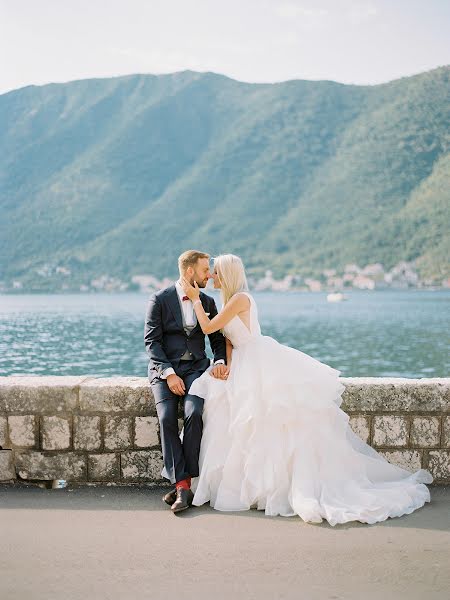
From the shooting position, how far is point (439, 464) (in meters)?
5.17

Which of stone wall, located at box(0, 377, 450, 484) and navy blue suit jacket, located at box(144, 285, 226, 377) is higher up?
navy blue suit jacket, located at box(144, 285, 226, 377)

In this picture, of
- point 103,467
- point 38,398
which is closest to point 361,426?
point 103,467

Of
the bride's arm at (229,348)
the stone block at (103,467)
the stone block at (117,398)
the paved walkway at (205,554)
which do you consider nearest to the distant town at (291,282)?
the bride's arm at (229,348)

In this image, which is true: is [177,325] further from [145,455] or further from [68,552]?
[68,552]

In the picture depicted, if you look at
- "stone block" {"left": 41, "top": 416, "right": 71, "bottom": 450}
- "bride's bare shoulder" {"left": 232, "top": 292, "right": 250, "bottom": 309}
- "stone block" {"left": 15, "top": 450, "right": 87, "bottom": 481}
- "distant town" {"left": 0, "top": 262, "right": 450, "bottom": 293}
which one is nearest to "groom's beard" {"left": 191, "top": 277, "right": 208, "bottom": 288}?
"bride's bare shoulder" {"left": 232, "top": 292, "right": 250, "bottom": 309}

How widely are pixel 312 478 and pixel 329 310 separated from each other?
98.0 metres

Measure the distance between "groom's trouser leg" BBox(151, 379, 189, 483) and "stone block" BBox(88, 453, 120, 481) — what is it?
18.1 inches

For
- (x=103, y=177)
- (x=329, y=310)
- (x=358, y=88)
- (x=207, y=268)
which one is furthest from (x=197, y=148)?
(x=207, y=268)

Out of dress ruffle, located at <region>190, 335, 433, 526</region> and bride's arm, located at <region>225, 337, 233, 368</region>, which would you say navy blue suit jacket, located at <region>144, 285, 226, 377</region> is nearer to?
bride's arm, located at <region>225, 337, 233, 368</region>

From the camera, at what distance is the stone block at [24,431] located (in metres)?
5.24

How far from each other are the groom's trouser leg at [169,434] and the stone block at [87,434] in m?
0.50

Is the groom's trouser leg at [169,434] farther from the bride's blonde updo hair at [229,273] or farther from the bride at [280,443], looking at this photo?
the bride's blonde updo hair at [229,273]

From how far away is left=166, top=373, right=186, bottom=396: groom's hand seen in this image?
5.05 meters

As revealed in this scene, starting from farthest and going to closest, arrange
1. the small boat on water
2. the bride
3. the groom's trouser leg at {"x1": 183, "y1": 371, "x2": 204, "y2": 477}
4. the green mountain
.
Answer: the small boat on water
the green mountain
the groom's trouser leg at {"x1": 183, "y1": 371, "x2": 204, "y2": 477}
the bride
